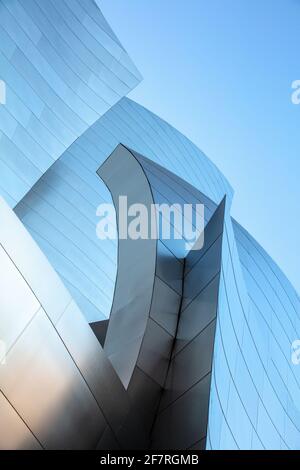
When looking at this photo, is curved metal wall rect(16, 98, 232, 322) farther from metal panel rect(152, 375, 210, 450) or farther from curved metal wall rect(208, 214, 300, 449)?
metal panel rect(152, 375, 210, 450)

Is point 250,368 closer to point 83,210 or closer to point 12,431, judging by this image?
point 12,431

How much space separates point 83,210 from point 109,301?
5.71 meters

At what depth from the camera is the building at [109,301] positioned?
1012 cm

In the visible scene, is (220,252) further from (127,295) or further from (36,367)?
(36,367)

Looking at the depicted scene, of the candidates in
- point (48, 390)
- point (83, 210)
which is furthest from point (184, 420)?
point (83, 210)

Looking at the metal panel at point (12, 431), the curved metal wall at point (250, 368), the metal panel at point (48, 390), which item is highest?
the curved metal wall at point (250, 368)

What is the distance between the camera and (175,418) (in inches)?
518

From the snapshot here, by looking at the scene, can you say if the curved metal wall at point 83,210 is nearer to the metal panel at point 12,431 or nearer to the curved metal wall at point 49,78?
the curved metal wall at point 49,78

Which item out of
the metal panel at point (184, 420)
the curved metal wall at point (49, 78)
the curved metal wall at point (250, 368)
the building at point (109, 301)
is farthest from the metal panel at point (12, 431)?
the curved metal wall at point (49, 78)

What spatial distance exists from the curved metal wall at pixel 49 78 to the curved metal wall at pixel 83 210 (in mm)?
7159

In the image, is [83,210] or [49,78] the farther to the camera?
[83,210]

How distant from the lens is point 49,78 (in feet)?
83.5

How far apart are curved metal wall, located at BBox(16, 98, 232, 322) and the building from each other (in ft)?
0.33
